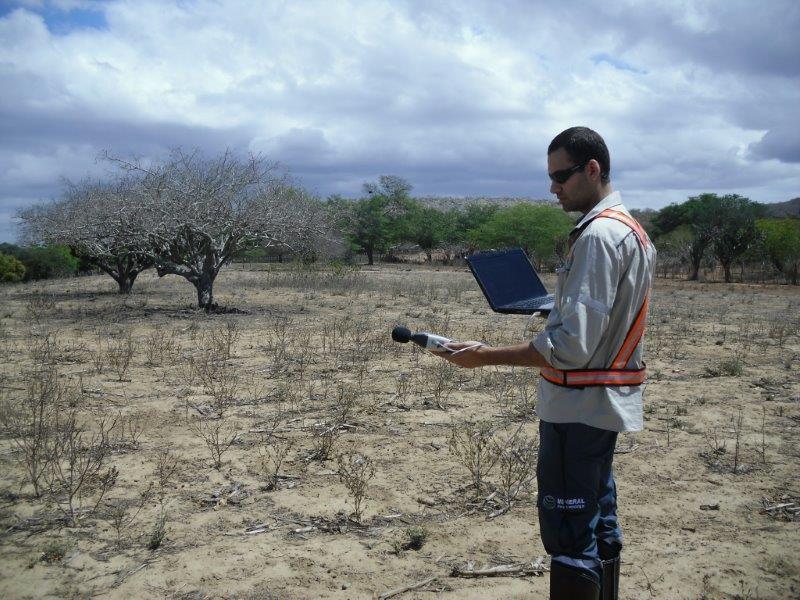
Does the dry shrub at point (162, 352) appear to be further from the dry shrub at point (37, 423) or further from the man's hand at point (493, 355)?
the man's hand at point (493, 355)

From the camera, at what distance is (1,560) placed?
325cm

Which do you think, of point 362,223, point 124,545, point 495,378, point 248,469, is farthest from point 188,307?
point 362,223

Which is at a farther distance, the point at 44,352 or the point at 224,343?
the point at 224,343

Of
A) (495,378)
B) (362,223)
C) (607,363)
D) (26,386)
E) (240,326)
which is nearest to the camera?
(607,363)

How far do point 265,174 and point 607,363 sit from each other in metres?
12.9

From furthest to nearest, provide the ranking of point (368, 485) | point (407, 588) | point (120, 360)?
point (120, 360), point (368, 485), point (407, 588)

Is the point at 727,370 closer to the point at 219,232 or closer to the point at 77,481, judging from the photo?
the point at 77,481

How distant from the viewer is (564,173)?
2.15m

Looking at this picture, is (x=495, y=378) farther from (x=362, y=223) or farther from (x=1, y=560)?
(x=362, y=223)

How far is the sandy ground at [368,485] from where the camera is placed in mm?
3180

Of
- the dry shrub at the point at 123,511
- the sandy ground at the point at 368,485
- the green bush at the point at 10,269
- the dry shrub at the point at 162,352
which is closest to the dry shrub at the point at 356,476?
the sandy ground at the point at 368,485

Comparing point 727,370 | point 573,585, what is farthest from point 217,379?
point 727,370

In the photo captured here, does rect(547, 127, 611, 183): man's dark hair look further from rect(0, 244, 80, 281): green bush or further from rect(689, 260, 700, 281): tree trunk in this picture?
rect(689, 260, 700, 281): tree trunk

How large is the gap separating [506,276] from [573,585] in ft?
3.46
